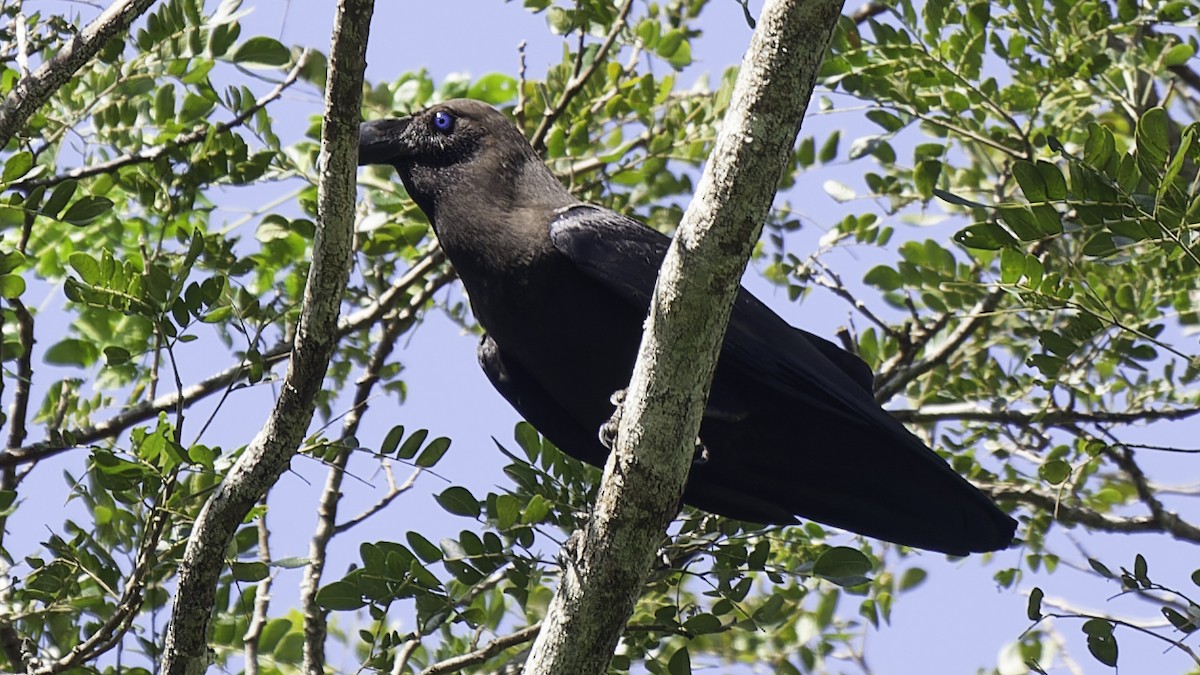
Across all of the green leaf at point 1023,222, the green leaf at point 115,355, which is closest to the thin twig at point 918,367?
the green leaf at point 1023,222

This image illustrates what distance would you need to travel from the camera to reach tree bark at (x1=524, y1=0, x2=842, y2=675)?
257 cm

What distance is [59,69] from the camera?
3141mm

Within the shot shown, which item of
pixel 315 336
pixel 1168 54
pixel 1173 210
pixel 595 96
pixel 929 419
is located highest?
pixel 595 96

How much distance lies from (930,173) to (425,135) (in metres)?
1.76

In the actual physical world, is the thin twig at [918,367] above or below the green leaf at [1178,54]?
below

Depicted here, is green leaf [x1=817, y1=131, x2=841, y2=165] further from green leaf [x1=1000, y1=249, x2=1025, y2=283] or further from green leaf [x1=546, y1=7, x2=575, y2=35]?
green leaf [x1=1000, y1=249, x2=1025, y2=283]

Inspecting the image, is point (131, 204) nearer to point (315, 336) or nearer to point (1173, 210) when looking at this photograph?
point (315, 336)

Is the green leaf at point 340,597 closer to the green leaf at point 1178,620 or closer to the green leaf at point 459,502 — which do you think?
the green leaf at point 459,502

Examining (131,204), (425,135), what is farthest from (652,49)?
(131,204)

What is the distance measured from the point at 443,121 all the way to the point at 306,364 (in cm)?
179

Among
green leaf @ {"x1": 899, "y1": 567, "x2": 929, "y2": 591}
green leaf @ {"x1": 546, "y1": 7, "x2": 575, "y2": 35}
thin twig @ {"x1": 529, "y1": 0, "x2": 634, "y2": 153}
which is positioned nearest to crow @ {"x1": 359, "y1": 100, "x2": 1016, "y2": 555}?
thin twig @ {"x1": 529, "y1": 0, "x2": 634, "y2": 153}

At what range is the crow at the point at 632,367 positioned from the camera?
13.1 feet

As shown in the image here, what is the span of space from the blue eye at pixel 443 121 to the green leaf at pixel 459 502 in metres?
1.42

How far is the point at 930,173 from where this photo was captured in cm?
477
